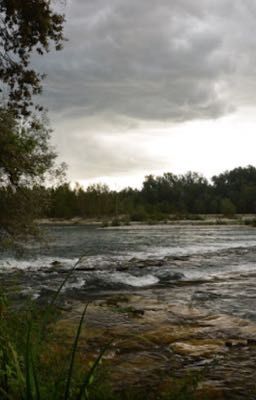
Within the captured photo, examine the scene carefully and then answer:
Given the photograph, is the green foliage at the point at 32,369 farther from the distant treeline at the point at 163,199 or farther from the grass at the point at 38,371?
the distant treeline at the point at 163,199

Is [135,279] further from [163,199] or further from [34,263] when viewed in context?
[163,199]

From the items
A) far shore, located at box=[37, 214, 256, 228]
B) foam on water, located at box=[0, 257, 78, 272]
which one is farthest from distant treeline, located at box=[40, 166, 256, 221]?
foam on water, located at box=[0, 257, 78, 272]

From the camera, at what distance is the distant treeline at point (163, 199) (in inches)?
5650

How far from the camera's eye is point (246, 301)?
49.0 ft

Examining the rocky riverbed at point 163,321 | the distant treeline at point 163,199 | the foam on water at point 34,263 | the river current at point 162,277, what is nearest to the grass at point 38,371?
the rocky riverbed at point 163,321

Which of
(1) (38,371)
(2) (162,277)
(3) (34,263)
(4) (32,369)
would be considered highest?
(4) (32,369)

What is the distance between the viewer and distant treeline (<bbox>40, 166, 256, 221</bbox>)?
144 meters

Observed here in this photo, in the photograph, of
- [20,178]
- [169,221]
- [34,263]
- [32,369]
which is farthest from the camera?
[169,221]

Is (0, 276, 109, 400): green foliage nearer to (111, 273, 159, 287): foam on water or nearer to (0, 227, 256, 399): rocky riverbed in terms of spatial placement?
(0, 227, 256, 399): rocky riverbed

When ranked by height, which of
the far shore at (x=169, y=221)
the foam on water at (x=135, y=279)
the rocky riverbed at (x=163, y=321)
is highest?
the far shore at (x=169, y=221)

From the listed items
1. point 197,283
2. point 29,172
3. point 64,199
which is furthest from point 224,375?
point 64,199

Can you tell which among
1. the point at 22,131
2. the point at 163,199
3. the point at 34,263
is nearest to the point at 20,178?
the point at 22,131

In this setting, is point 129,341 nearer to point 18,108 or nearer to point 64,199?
point 18,108

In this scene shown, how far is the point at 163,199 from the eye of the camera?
611 feet
